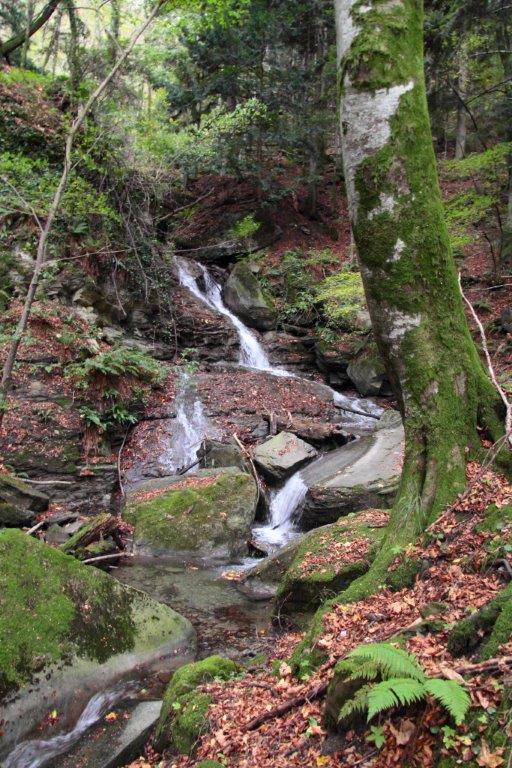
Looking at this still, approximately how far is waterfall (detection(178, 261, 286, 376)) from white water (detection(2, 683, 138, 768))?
468 inches

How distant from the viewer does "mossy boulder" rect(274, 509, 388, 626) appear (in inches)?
182

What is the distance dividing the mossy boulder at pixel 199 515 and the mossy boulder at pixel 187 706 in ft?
14.0

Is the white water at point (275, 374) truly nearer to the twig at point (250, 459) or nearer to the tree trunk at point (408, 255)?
the twig at point (250, 459)

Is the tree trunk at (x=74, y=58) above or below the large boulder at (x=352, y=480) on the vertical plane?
above

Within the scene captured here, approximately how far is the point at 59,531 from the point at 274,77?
58.6 ft

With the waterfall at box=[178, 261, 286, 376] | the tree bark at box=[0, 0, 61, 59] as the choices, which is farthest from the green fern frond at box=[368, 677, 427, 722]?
the waterfall at box=[178, 261, 286, 376]

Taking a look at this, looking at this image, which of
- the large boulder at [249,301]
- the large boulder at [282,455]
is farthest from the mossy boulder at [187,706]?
the large boulder at [249,301]

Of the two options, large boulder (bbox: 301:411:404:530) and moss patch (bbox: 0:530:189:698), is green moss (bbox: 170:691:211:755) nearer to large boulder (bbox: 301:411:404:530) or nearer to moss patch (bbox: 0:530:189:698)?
moss patch (bbox: 0:530:189:698)

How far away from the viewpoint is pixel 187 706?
334 cm

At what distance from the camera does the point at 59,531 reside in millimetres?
7719

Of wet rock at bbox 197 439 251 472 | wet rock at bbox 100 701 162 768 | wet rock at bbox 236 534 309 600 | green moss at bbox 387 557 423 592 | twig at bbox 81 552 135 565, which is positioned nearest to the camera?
green moss at bbox 387 557 423 592

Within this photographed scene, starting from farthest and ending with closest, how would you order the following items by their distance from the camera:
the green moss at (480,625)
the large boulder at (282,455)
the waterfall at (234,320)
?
the waterfall at (234,320) → the large boulder at (282,455) → the green moss at (480,625)

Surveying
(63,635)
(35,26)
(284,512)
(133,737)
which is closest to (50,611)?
(63,635)

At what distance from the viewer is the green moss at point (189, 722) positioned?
3076mm
